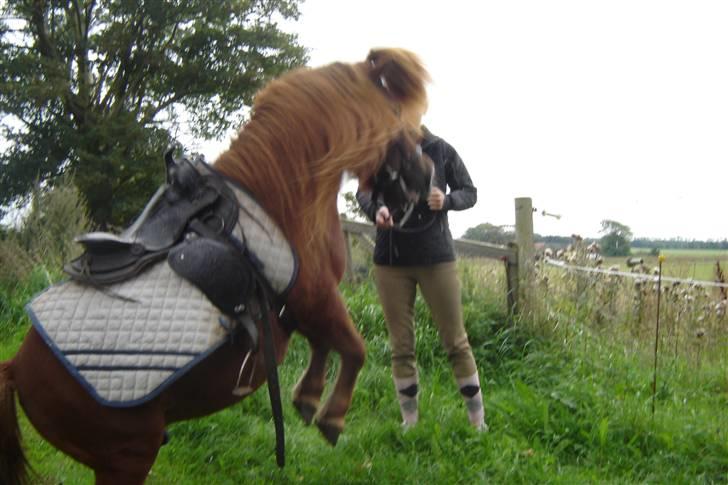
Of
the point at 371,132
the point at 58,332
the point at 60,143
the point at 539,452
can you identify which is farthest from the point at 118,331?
the point at 60,143

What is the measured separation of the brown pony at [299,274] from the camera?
7.31ft

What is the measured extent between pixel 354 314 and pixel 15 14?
65.1 feet

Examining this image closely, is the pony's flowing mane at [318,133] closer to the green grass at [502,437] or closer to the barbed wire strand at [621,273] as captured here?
the green grass at [502,437]

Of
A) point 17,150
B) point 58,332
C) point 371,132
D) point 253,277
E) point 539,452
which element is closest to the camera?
point 58,332

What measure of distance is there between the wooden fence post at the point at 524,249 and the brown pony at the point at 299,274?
3194mm

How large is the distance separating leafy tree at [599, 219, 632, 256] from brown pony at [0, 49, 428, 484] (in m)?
3.83

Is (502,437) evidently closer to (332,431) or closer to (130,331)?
(332,431)

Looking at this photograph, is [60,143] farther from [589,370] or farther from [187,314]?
[187,314]

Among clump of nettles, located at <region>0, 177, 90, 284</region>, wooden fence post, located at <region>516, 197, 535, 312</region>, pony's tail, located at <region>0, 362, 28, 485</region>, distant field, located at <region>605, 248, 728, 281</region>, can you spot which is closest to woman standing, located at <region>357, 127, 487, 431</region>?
wooden fence post, located at <region>516, 197, 535, 312</region>

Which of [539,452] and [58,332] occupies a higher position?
[58,332]

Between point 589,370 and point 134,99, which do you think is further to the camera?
point 134,99

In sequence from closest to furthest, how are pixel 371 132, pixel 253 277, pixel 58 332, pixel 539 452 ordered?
pixel 58 332 < pixel 253 277 < pixel 371 132 < pixel 539 452

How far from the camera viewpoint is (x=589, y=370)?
5117 millimetres

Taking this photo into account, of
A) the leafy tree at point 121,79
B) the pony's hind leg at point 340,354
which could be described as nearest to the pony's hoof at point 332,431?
the pony's hind leg at point 340,354
